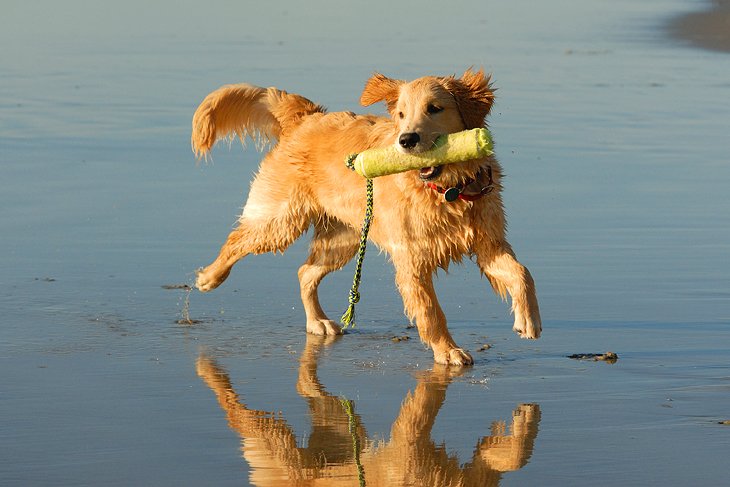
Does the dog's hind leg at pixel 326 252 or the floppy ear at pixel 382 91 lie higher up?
the floppy ear at pixel 382 91

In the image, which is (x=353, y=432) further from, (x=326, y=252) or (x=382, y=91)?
(x=326, y=252)

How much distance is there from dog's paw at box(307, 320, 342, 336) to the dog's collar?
3.49ft

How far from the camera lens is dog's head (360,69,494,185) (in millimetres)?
6508

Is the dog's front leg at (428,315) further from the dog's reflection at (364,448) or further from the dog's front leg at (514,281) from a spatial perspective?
the dog's reflection at (364,448)

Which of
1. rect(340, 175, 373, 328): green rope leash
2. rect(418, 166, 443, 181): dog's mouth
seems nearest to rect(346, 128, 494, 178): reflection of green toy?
rect(418, 166, 443, 181): dog's mouth

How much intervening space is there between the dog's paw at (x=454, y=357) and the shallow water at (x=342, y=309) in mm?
83

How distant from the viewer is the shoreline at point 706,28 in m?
19.8

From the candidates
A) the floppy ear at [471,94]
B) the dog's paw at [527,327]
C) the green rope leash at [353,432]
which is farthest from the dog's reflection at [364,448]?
the floppy ear at [471,94]

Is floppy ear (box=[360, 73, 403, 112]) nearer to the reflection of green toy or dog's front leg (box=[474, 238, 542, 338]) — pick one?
the reflection of green toy

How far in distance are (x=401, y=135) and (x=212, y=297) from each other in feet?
6.88

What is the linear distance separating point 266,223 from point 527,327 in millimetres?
2080

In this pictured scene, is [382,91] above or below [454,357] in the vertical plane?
above

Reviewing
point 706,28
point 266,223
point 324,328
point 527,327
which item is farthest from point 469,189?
point 706,28

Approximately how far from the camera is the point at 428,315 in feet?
22.2
